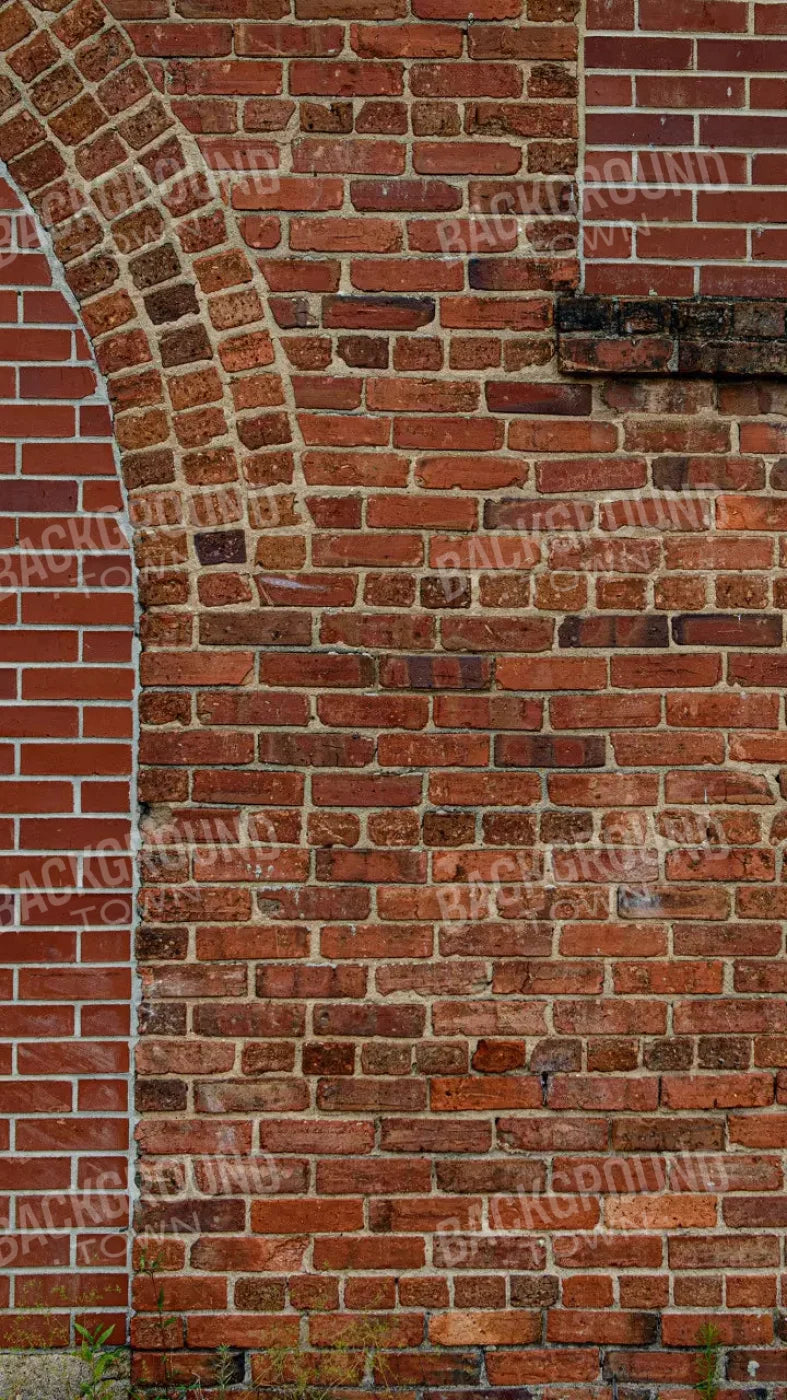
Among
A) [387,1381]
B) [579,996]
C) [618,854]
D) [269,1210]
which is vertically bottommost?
[387,1381]

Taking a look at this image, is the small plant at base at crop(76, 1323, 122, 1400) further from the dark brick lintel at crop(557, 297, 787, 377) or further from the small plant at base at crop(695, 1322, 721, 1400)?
the dark brick lintel at crop(557, 297, 787, 377)

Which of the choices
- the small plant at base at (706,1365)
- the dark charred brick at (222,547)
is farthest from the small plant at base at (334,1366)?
the dark charred brick at (222,547)

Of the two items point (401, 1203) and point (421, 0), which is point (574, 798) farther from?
point (421, 0)

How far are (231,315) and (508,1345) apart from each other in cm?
235

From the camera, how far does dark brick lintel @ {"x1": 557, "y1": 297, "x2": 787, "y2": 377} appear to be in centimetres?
271

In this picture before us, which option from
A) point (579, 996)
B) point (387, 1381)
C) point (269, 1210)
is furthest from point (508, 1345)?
point (579, 996)

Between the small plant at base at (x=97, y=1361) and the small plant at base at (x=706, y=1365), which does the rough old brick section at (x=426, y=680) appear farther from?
the small plant at base at (x=97, y=1361)

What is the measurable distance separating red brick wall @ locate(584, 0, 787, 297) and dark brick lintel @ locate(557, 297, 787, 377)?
97mm

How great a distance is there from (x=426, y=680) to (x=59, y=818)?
2.90 feet

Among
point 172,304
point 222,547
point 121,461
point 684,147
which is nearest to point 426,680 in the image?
point 222,547

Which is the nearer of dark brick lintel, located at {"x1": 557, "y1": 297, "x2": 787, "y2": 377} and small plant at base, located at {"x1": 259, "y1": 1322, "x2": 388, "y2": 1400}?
small plant at base, located at {"x1": 259, "y1": 1322, "x2": 388, "y2": 1400}

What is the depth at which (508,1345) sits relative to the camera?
2.63 m

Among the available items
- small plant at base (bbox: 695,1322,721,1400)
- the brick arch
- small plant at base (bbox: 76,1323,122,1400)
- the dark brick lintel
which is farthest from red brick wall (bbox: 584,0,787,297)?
small plant at base (bbox: 76,1323,122,1400)

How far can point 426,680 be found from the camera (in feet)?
8.90
